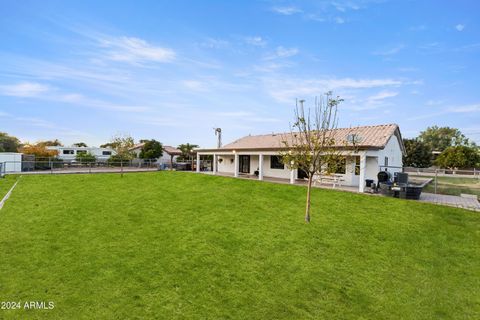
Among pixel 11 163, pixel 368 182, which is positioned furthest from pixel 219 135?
pixel 11 163

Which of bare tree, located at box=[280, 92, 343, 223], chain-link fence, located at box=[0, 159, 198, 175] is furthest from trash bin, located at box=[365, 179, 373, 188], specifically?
chain-link fence, located at box=[0, 159, 198, 175]

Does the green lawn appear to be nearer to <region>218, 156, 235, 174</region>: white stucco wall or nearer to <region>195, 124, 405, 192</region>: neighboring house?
<region>195, 124, 405, 192</region>: neighboring house

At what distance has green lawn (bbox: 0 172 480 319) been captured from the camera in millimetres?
5027

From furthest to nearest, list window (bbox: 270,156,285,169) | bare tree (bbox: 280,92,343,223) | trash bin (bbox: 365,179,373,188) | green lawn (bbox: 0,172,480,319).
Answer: window (bbox: 270,156,285,169), trash bin (bbox: 365,179,373,188), bare tree (bbox: 280,92,343,223), green lawn (bbox: 0,172,480,319)

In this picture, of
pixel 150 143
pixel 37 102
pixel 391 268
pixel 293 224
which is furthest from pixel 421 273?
pixel 150 143

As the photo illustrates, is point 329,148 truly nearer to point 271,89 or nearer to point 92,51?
point 271,89

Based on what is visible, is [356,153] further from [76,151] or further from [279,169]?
[76,151]

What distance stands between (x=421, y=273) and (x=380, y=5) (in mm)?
14499

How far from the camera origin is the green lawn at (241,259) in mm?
→ 5027

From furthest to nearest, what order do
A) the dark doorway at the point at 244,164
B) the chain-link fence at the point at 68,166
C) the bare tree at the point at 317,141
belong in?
the dark doorway at the point at 244,164, the chain-link fence at the point at 68,166, the bare tree at the point at 317,141

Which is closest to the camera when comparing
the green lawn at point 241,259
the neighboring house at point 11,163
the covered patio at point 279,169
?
the green lawn at point 241,259

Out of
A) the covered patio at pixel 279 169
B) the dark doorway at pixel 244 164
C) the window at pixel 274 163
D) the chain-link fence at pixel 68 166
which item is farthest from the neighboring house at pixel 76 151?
the window at pixel 274 163

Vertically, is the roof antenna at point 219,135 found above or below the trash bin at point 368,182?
above

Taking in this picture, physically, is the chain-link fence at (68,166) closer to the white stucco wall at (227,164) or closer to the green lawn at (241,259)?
the white stucco wall at (227,164)
